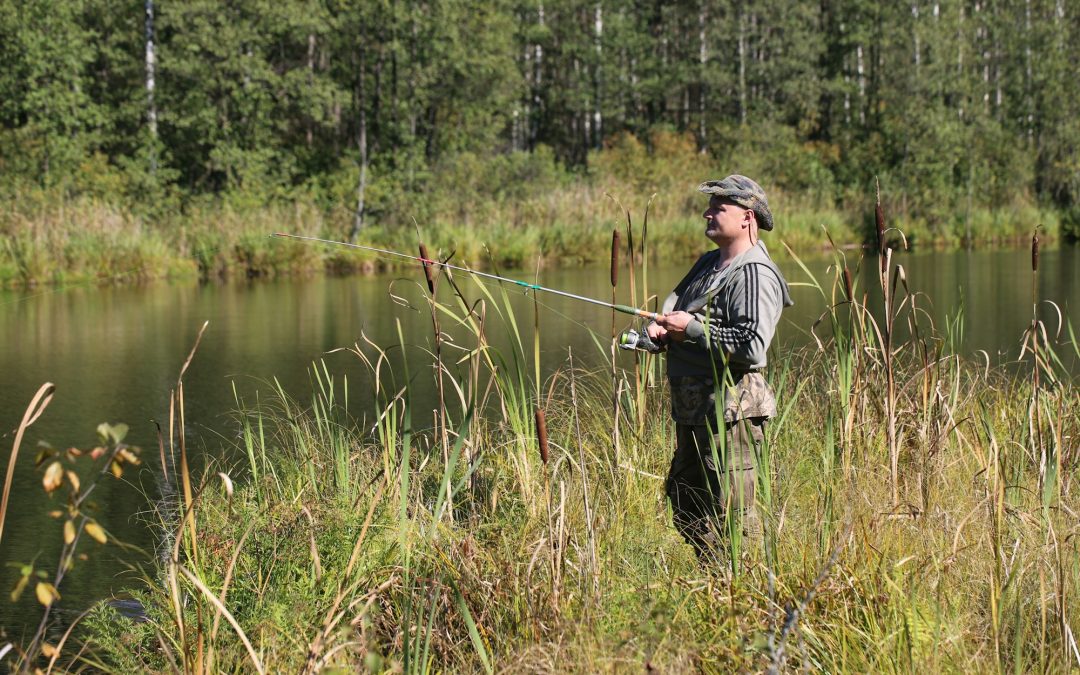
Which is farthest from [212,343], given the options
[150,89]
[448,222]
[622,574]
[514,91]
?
[514,91]

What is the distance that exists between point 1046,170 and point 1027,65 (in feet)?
12.4

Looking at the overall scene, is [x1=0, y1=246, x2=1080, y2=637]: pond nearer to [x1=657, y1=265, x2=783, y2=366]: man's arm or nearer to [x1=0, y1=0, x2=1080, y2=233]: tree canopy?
[x1=657, y1=265, x2=783, y2=366]: man's arm

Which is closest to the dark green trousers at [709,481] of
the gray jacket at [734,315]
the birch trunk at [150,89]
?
the gray jacket at [734,315]

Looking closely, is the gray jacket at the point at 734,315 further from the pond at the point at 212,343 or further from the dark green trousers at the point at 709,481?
the pond at the point at 212,343

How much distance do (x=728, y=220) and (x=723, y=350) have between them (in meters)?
0.37

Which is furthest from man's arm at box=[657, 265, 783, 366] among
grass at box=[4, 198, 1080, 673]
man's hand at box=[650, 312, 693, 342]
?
grass at box=[4, 198, 1080, 673]

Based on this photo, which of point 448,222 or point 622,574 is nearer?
point 622,574

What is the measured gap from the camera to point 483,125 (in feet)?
101

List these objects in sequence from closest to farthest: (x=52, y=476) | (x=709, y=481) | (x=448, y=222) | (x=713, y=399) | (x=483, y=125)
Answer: (x=52, y=476) → (x=713, y=399) → (x=709, y=481) → (x=448, y=222) → (x=483, y=125)

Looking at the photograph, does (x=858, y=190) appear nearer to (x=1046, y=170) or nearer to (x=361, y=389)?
(x=1046, y=170)

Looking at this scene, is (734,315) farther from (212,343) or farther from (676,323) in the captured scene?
(212,343)

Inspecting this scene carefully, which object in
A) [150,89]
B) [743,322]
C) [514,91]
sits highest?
[514,91]

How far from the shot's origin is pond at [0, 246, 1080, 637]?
542 centimetres

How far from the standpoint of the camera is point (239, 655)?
3.18m
